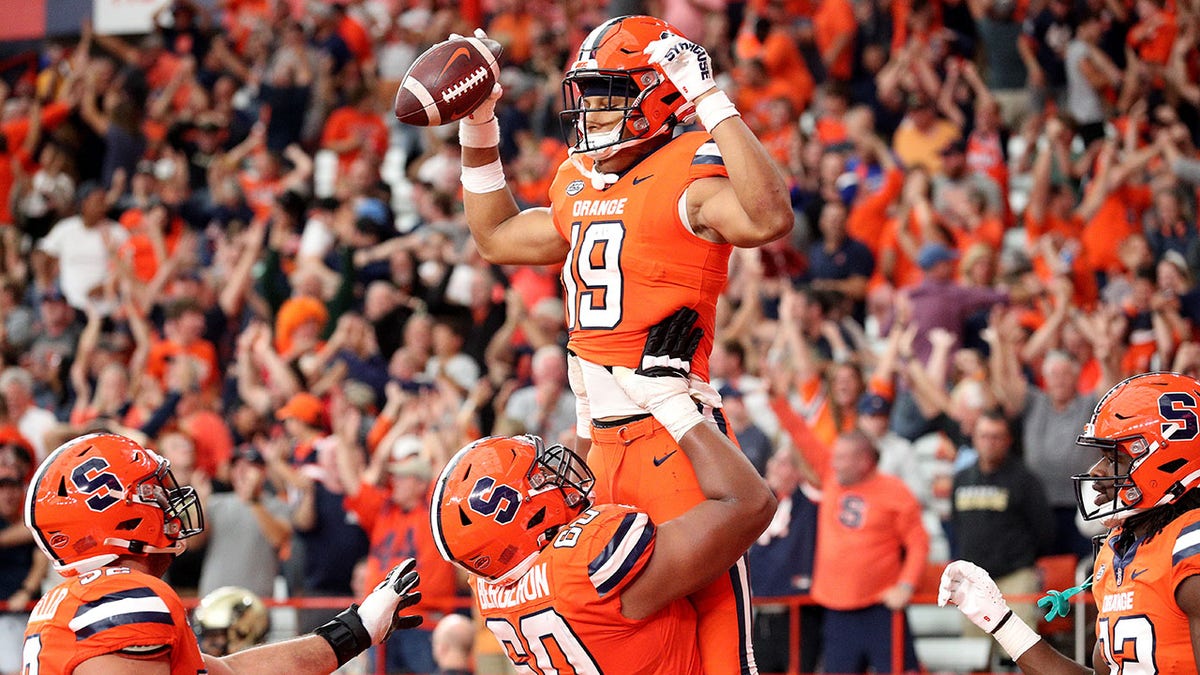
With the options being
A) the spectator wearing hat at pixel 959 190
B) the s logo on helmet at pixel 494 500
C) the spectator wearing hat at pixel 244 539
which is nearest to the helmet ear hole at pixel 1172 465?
→ the s logo on helmet at pixel 494 500

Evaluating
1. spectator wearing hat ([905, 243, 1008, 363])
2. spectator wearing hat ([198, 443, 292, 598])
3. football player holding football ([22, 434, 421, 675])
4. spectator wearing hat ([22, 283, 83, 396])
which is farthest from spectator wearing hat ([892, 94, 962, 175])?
football player holding football ([22, 434, 421, 675])

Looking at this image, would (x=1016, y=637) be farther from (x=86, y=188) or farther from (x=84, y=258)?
(x=86, y=188)

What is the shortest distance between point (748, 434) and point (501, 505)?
17.2 ft

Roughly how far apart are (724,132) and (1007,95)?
9.87 meters

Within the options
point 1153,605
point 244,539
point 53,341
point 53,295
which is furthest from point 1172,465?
point 53,295

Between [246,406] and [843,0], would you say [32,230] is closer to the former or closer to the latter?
[246,406]

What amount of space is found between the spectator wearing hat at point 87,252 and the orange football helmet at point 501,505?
10.3 m

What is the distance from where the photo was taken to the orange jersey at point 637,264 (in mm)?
5086

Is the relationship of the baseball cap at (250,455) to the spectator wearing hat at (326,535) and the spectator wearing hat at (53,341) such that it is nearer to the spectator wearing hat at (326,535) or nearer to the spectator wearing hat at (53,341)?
the spectator wearing hat at (326,535)

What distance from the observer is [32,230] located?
51.9 feet

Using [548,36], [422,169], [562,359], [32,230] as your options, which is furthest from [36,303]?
[562,359]

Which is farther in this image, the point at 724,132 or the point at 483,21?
the point at 483,21

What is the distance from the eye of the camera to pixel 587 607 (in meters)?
4.71

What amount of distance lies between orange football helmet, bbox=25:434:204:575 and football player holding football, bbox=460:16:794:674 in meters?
1.35
